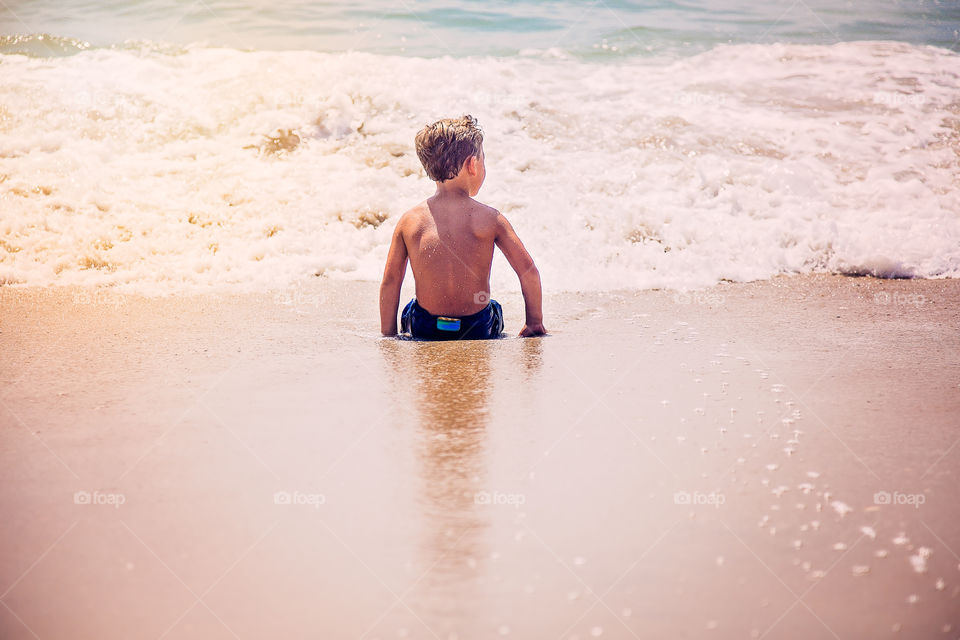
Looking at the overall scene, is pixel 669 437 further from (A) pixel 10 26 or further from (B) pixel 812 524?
(A) pixel 10 26

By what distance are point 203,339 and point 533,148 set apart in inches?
182

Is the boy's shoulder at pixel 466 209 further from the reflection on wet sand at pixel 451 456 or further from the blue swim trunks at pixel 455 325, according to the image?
the reflection on wet sand at pixel 451 456

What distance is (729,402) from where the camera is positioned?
8.36 ft

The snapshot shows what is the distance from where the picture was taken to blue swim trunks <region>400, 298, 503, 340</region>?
11.4ft

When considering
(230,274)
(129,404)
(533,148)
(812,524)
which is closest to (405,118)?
(533,148)
